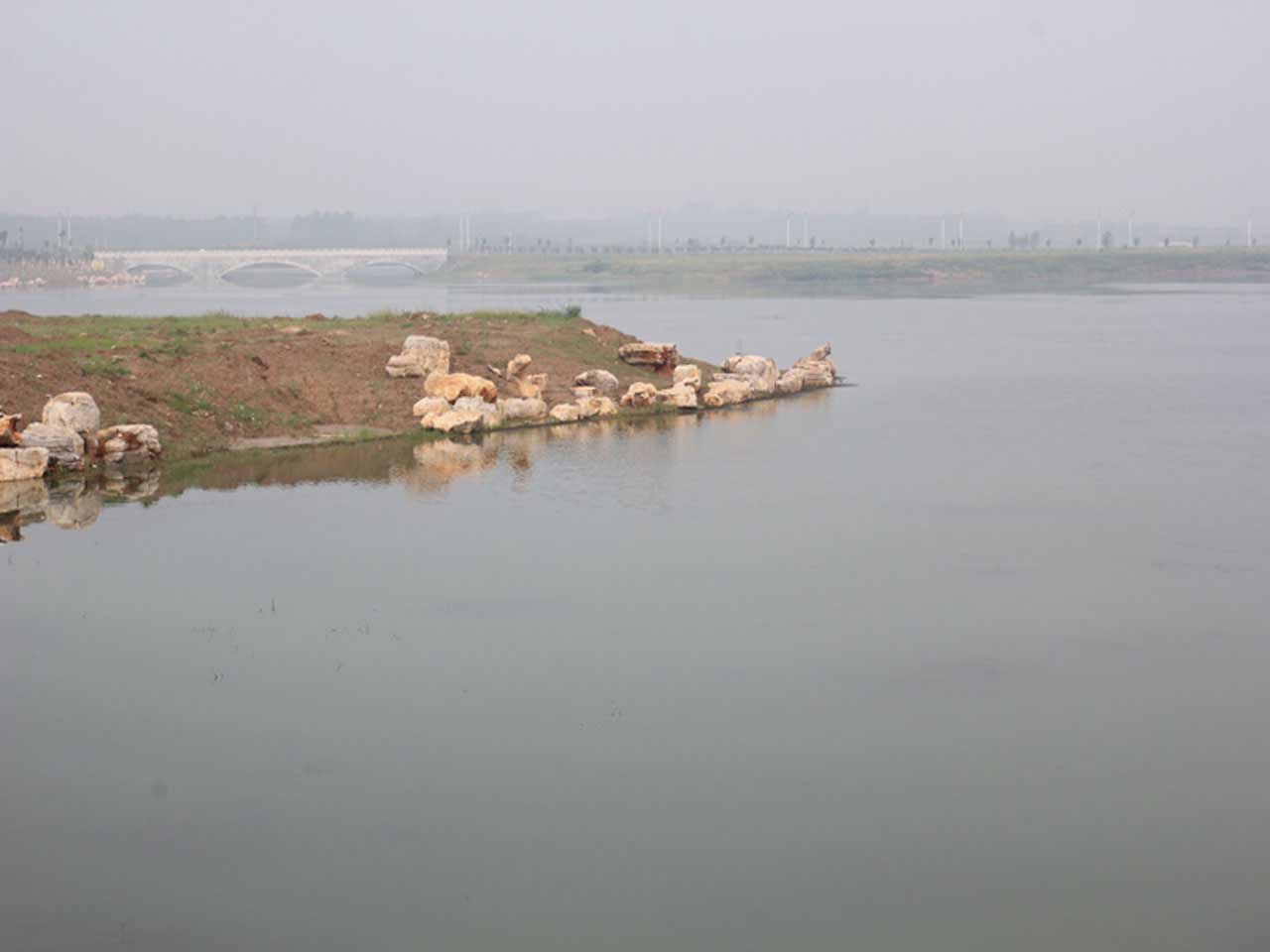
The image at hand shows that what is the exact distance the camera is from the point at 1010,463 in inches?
1192

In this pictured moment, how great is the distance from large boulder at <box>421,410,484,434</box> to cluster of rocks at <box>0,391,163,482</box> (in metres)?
6.52

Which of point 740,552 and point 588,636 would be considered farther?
point 740,552

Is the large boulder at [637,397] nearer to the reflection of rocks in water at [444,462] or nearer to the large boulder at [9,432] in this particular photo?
the reflection of rocks in water at [444,462]

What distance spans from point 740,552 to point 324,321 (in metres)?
27.9

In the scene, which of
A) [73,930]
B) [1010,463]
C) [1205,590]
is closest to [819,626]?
[1205,590]

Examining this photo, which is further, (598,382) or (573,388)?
(598,382)

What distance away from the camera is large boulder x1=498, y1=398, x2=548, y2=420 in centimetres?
3459

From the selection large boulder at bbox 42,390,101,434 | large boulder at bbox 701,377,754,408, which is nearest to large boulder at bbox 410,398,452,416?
large boulder at bbox 42,390,101,434

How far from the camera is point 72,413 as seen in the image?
1066 inches

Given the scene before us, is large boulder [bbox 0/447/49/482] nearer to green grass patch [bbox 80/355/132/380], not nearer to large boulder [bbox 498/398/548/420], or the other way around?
green grass patch [bbox 80/355/132/380]

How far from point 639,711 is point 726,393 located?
2629 centimetres

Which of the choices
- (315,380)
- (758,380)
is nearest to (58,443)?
(315,380)

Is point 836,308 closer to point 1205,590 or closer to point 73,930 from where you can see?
point 1205,590

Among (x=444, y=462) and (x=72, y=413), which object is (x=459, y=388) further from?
(x=72, y=413)
